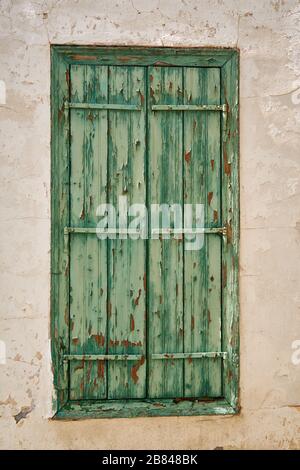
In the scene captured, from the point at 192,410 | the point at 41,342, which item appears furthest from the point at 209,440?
the point at 41,342

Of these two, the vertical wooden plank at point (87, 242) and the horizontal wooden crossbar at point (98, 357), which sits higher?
the vertical wooden plank at point (87, 242)

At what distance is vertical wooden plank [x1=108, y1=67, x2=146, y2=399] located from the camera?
12.8 feet

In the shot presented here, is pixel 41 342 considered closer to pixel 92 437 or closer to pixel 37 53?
pixel 92 437

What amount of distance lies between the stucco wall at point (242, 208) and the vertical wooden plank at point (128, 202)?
20 cm

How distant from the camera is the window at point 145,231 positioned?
388 cm

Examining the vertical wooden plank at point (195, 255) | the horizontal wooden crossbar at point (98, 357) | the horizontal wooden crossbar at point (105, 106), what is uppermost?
the horizontal wooden crossbar at point (105, 106)

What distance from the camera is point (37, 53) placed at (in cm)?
382

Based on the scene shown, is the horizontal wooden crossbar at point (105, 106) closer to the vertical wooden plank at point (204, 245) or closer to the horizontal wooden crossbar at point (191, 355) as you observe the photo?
the vertical wooden plank at point (204, 245)

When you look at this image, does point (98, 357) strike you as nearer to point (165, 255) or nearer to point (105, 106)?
point (165, 255)

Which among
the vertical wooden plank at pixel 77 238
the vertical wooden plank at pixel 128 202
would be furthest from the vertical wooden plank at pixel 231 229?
the vertical wooden plank at pixel 77 238

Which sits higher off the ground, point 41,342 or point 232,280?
point 232,280

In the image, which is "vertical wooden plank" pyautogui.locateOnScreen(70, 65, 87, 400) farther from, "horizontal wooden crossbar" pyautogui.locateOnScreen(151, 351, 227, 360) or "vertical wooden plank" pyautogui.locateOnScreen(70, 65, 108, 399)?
"horizontal wooden crossbar" pyautogui.locateOnScreen(151, 351, 227, 360)
